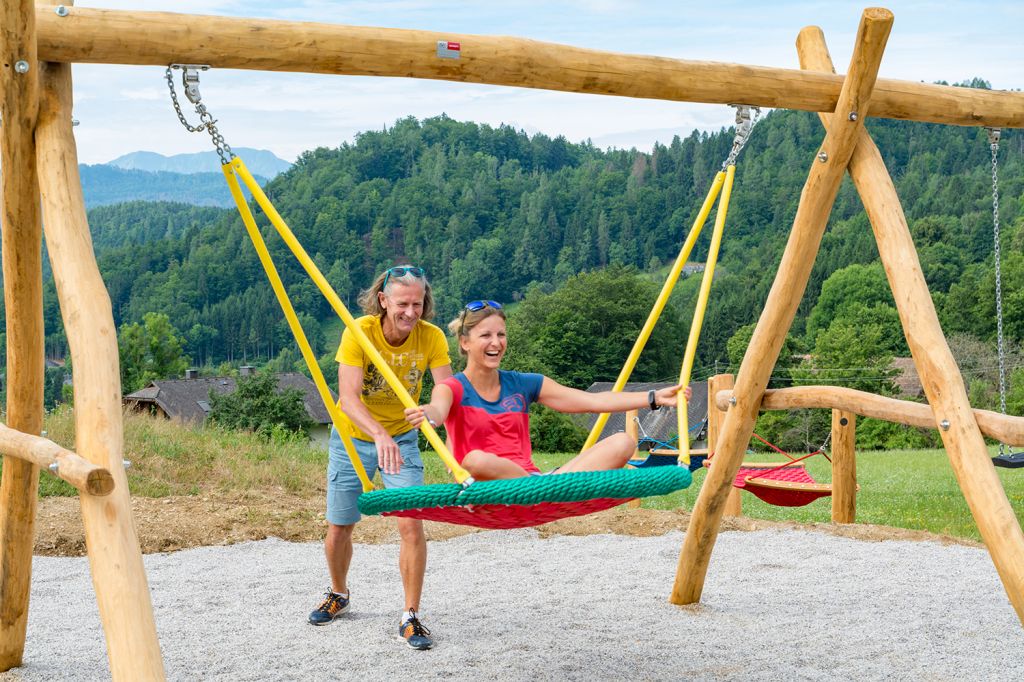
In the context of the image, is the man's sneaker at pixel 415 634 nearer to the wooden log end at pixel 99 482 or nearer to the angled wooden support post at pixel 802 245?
the angled wooden support post at pixel 802 245

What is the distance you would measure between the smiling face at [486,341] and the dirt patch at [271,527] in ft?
12.5

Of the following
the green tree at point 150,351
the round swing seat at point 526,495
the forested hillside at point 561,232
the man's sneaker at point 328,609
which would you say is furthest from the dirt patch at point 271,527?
the green tree at point 150,351

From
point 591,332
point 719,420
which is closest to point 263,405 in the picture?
point 591,332

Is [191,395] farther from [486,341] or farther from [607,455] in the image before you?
[607,455]

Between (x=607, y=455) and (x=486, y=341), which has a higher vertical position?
(x=486, y=341)

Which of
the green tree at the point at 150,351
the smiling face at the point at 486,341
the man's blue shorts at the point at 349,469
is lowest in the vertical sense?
the green tree at the point at 150,351

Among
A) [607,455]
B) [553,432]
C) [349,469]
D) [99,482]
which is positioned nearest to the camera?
[99,482]

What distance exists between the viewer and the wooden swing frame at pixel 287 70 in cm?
349

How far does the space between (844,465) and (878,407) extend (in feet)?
12.4

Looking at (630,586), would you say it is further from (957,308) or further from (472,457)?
(957,308)

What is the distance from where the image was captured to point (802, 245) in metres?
4.83

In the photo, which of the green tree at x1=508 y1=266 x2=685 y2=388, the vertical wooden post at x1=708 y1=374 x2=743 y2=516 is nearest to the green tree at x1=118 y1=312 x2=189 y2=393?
the green tree at x1=508 y1=266 x2=685 y2=388

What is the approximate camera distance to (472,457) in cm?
436

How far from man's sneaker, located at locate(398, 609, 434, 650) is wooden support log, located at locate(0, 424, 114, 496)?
2127 mm
